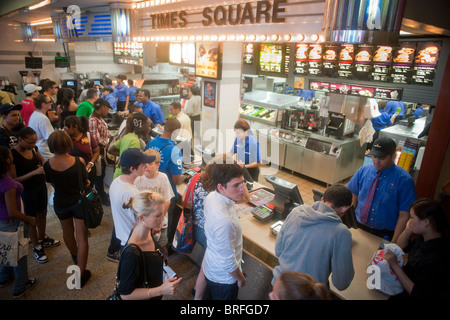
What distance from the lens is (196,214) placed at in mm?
3059

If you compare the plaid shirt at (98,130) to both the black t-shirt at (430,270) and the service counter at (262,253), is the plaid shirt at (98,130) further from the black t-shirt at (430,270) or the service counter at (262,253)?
the black t-shirt at (430,270)

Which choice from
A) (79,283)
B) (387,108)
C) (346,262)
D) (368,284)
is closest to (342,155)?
(387,108)

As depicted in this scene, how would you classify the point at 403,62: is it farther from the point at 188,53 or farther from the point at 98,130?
the point at 98,130

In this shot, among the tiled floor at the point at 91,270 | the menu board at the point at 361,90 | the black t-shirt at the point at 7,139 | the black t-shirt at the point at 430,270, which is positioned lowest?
the tiled floor at the point at 91,270

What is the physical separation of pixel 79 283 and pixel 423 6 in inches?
200

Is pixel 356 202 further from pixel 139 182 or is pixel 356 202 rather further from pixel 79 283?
pixel 79 283

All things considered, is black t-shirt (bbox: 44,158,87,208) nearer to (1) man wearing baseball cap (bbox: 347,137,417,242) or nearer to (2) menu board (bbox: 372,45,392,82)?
(1) man wearing baseball cap (bbox: 347,137,417,242)

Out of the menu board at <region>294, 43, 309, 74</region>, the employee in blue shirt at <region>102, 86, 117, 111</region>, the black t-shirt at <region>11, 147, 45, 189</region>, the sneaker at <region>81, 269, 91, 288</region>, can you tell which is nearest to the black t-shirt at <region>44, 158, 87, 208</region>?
the black t-shirt at <region>11, 147, 45, 189</region>

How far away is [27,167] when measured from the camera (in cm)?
367

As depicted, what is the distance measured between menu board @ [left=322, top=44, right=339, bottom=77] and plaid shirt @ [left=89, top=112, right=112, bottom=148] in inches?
261

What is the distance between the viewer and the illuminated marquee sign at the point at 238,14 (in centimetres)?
358

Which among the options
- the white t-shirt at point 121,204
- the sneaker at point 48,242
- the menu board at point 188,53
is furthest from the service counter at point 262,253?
the menu board at point 188,53

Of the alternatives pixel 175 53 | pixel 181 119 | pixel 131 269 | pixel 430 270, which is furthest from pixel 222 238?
pixel 175 53

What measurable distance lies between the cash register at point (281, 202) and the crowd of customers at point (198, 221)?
24.0 inches
